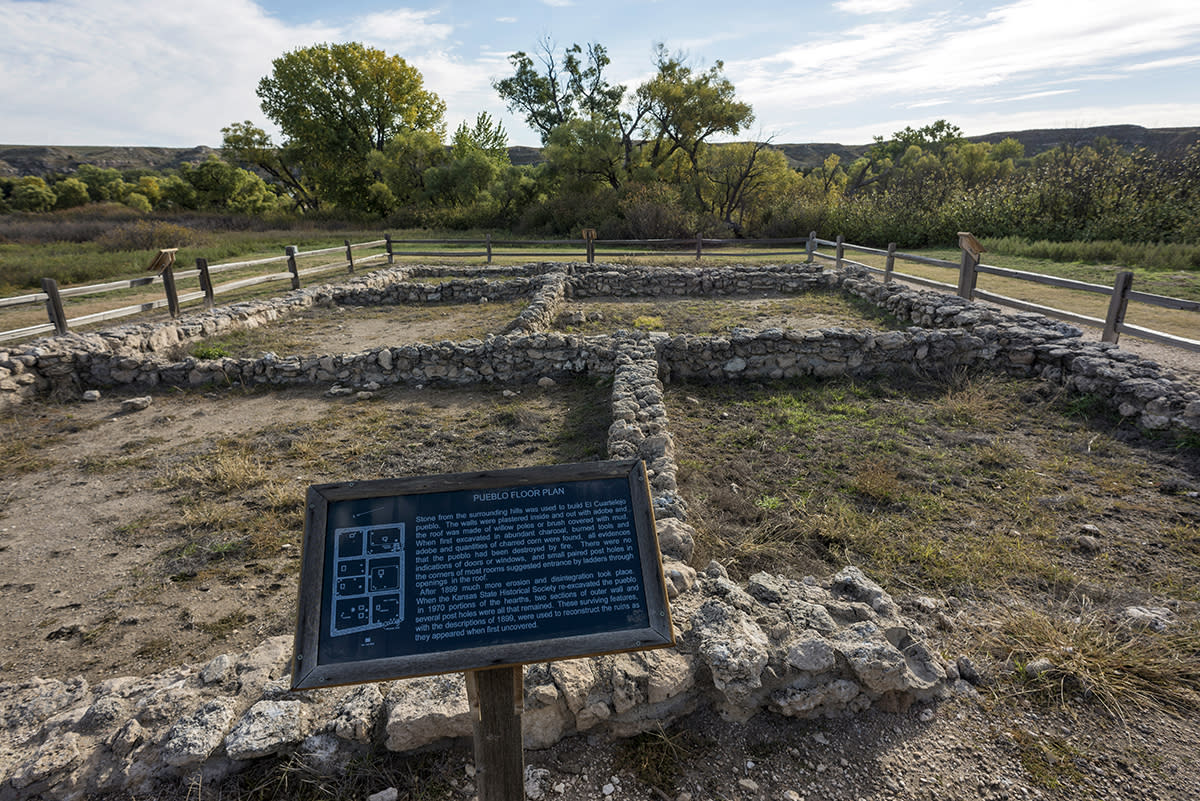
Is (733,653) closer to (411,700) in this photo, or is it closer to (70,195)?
(411,700)

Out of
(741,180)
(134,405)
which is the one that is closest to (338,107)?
(741,180)

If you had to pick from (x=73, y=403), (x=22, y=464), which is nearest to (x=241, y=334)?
(x=73, y=403)

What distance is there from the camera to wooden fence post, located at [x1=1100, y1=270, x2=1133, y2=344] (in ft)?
23.9

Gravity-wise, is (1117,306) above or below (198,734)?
above

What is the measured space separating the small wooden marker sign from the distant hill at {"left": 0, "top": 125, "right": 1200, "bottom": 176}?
86.8 m

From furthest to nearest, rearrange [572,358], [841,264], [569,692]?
[841,264] < [572,358] < [569,692]

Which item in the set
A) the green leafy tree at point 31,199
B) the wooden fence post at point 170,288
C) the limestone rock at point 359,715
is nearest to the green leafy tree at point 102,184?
the green leafy tree at point 31,199

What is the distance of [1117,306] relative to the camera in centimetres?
740

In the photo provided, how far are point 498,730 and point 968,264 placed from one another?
37.8 feet

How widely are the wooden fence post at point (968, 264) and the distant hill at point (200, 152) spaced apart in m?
76.3

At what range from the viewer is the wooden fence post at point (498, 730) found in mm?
1937

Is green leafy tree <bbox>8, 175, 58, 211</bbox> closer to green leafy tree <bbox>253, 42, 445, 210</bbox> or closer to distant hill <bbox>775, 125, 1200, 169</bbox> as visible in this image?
green leafy tree <bbox>253, 42, 445, 210</bbox>

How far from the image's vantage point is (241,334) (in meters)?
10.8

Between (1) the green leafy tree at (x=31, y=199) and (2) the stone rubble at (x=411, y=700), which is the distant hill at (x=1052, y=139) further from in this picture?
(2) the stone rubble at (x=411, y=700)
